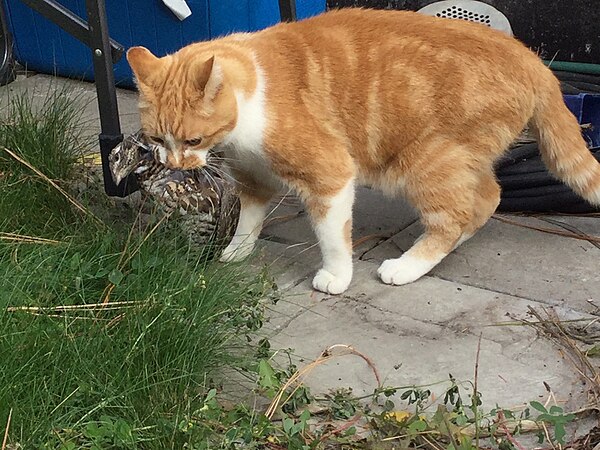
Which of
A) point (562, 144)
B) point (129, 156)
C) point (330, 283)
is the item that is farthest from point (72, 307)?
point (562, 144)

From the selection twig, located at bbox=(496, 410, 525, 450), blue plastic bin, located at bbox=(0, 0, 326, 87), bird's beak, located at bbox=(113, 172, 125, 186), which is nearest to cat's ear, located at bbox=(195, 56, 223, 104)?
bird's beak, located at bbox=(113, 172, 125, 186)

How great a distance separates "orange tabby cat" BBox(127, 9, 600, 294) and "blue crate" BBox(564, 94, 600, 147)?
0.57 metres

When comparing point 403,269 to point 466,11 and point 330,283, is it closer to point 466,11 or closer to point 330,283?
point 330,283

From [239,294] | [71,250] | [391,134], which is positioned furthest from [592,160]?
[71,250]

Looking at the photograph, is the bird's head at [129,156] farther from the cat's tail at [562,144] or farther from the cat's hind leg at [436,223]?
the cat's tail at [562,144]

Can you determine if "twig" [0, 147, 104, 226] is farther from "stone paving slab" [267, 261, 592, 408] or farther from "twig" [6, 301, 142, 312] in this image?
"stone paving slab" [267, 261, 592, 408]

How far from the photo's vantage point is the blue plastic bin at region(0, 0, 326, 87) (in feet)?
11.4

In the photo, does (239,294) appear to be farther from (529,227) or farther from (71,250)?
(529,227)

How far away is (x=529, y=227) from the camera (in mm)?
2652

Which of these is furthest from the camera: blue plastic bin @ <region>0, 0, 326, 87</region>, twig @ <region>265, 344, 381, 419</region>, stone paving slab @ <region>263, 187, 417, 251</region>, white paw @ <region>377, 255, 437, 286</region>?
blue plastic bin @ <region>0, 0, 326, 87</region>

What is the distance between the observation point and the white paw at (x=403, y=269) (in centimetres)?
231

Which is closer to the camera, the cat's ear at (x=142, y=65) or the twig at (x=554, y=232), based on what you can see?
the cat's ear at (x=142, y=65)

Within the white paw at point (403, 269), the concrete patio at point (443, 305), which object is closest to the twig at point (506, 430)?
the concrete patio at point (443, 305)

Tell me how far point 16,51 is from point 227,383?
9.60ft
